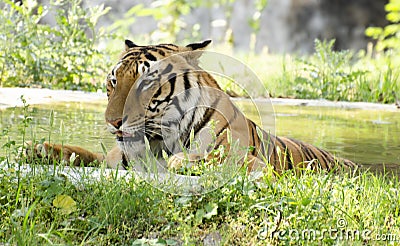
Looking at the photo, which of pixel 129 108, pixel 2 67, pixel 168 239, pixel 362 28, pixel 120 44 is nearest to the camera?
pixel 168 239

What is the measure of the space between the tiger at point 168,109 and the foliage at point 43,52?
5.30 meters

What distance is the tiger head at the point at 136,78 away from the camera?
3633mm

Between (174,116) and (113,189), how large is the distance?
736 millimetres

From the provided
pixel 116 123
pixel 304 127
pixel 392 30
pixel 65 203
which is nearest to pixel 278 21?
pixel 392 30

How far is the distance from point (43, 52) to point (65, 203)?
6944 millimetres

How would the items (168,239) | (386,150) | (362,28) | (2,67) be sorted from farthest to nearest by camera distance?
(362,28) < (2,67) < (386,150) < (168,239)

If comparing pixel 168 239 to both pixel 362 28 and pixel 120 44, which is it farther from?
pixel 362 28

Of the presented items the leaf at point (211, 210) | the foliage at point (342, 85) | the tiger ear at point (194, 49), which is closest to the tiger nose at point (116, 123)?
the tiger ear at point (194, 49)

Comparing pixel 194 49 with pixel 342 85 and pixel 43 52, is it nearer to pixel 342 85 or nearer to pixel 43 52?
pixel 342 85

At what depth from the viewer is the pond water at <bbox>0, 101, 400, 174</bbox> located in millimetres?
5039

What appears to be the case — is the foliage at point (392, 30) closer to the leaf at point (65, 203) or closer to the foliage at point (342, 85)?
the foliage at point (342, 85)

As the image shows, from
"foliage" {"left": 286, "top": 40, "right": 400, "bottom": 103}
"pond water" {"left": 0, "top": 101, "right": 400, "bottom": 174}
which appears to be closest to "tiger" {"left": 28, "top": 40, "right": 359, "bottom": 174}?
"pond water" {"left": 0, "top": 101, "right": 400, "bottom": 174}

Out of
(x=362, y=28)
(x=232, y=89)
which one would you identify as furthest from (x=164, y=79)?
(x=362, y=28)

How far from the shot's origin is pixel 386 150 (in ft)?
18.1
